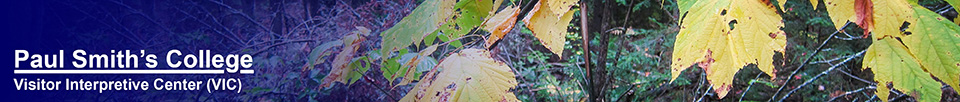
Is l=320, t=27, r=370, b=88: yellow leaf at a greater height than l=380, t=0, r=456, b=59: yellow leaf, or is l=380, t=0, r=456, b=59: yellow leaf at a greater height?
l=380, t=0, r=456, b=59: yellow leaf

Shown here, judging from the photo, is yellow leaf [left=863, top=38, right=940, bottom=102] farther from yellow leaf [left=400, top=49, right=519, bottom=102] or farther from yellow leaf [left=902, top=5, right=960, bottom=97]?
yellow leaf [left=400, top=49, right=519, bottom=102]

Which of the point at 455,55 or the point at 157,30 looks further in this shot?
the point at 157,30

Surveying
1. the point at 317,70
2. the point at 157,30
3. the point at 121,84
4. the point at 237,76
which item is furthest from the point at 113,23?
the point at 317,70

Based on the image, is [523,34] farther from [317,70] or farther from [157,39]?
[157,39]

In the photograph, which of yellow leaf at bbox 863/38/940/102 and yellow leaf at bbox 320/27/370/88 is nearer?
yellow leaf at bbox 863/38/940/102

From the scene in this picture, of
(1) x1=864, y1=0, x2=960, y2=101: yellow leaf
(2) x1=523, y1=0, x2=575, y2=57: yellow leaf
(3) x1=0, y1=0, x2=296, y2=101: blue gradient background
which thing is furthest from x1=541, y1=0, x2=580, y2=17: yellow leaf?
(3) x1=0, y1=0, x2=296, y2=101: blue gradient background

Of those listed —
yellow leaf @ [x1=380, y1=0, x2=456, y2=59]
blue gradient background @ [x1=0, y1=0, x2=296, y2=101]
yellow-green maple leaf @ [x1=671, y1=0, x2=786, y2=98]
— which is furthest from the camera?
blue gradient background @ [x1=0, y1=0, x2=296, y2=101]
